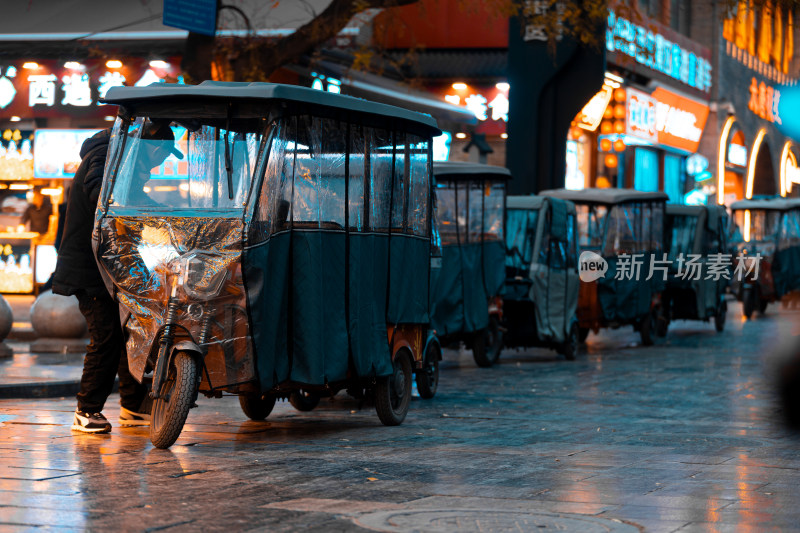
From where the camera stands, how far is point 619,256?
19.3m

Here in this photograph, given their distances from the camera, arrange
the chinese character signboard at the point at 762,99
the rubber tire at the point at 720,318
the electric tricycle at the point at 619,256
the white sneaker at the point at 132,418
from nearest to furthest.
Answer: the white sneaker at the point at 132,418, the electric tricycle at the point at 619,256, the rubber tire at the point at 720,318, the chinese character signboard at the point at 762,99

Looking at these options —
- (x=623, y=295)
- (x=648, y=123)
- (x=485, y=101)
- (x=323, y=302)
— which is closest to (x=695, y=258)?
(x=623, y=295)

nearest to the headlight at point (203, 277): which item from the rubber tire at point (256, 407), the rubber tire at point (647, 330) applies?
the rubber tire at point (256, 407)

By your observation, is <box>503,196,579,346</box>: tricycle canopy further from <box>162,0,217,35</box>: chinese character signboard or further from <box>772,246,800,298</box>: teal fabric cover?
<box>772,246,800,298</box>: teal fabric cover

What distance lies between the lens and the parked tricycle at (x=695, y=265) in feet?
71.1

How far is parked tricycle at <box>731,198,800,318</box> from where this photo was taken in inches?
1088

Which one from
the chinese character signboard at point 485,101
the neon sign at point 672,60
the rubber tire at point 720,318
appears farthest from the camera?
the neon sign at point 672,60

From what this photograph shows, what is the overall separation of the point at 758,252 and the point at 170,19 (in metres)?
18.4

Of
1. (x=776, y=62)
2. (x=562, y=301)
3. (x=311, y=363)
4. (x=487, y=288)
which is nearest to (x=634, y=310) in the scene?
(x=562, y=301)

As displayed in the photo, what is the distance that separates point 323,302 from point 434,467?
160 cm

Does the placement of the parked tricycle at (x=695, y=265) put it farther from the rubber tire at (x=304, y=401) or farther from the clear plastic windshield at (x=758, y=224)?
the rubber tire at (x=304, y=401)

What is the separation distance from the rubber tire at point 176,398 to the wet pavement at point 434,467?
12cm

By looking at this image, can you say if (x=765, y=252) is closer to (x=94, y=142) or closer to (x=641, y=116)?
(x=641, y=116)

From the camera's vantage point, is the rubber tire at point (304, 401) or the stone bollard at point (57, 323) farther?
the stone bollard at point (57, 323)
